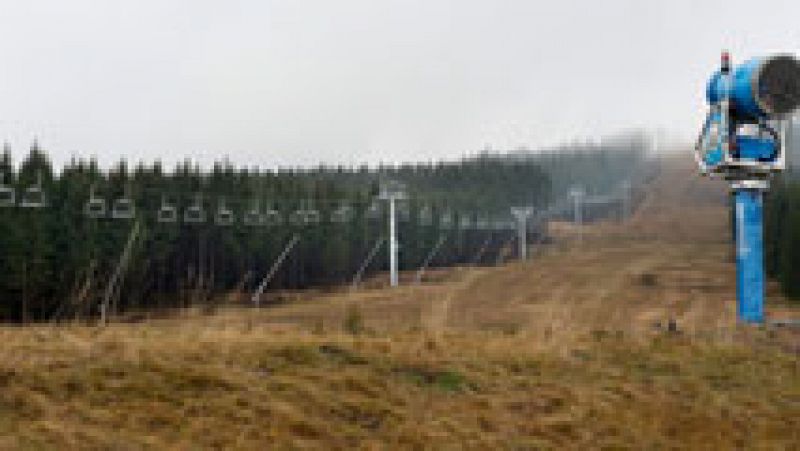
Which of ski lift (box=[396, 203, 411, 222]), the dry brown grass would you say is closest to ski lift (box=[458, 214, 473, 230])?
ski lift (box=[396, 203, 411, 222])

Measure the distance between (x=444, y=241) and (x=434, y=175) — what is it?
94.8 feet

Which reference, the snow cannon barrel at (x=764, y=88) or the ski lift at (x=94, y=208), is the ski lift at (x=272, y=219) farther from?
the snow cannon barrel at (x=764, y=88)

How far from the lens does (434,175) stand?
126 metres

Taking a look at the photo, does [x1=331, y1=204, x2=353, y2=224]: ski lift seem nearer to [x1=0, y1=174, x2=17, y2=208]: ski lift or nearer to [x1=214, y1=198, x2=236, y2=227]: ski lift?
[x1=214, y1=198, x2=236, y2=227]: ski lift

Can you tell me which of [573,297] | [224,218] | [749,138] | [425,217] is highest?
[749,138]

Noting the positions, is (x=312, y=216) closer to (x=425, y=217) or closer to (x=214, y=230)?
(x=214, y=230)

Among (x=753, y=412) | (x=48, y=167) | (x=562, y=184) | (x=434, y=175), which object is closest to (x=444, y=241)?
(x=434, y=175)

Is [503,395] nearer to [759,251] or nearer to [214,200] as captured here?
[759,251]

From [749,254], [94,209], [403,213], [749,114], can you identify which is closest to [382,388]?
[749,254]

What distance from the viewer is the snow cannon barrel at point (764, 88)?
1380 cm

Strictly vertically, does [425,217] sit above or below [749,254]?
→ above

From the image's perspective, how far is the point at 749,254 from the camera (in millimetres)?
14336

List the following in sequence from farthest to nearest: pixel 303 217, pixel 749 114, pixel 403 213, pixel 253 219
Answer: pixel 403 213 < pixel 303 217 < pixel 253 219 < pixel 749 114

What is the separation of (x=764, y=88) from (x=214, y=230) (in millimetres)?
64121
